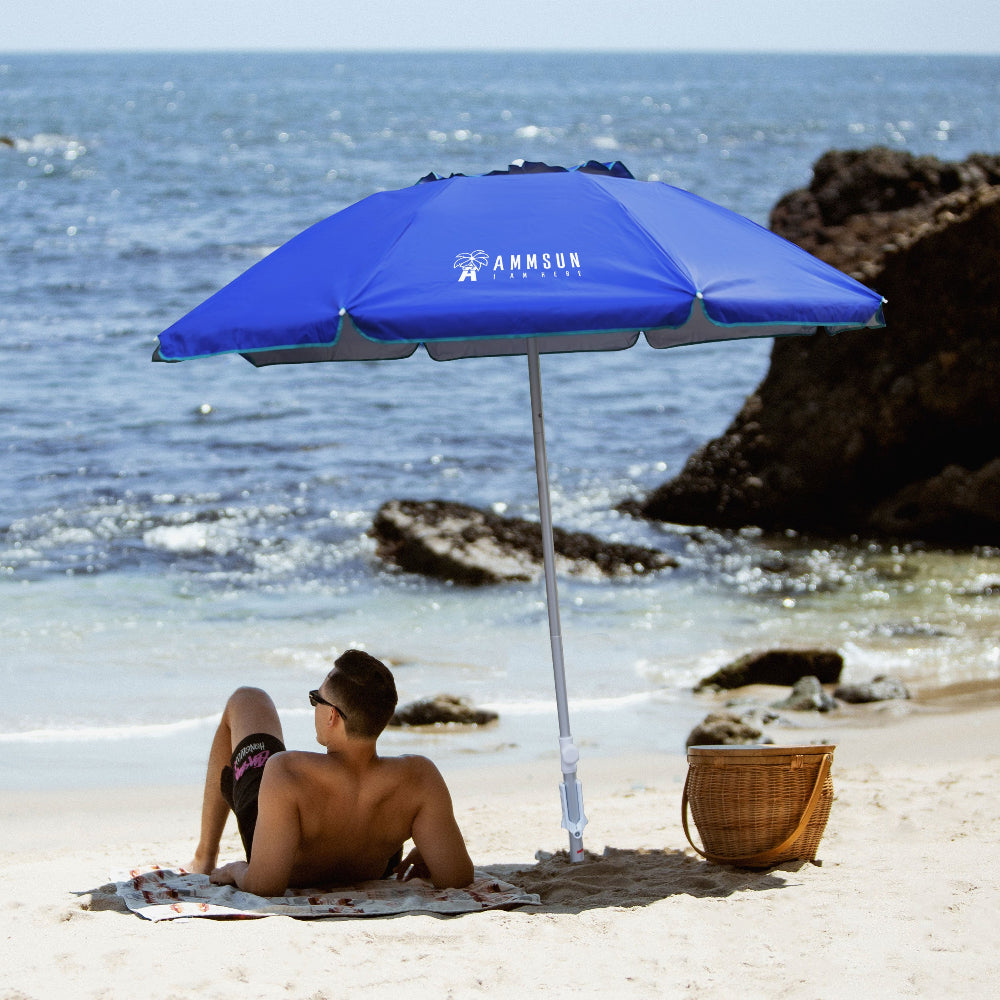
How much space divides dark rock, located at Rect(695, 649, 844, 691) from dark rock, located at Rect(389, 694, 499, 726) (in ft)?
4.96

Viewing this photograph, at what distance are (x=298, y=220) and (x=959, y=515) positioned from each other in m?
24.1

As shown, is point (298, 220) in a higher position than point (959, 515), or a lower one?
higher

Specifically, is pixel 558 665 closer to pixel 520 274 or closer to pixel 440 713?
pixel 520 274

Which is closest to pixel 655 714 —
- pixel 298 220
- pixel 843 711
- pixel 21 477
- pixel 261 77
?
pixel 843 711

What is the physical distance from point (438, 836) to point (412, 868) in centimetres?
27

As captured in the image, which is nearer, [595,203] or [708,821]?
[595,203]

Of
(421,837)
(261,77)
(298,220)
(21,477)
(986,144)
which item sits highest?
(261,77)

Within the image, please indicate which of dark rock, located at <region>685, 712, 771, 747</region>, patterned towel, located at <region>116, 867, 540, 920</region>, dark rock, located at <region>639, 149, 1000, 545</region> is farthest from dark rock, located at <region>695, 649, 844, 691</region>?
patterned towel, located at <region>116, 867, 540, 920</region>

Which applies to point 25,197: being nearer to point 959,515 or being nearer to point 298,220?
point 298,220

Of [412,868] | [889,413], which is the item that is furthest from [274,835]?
[889,413]

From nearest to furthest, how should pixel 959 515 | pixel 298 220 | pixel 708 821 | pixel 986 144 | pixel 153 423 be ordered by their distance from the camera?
pixel 708 821 → pixel 959 515 → pixel 153 423 → pixel 298 220 → pixel 986 144

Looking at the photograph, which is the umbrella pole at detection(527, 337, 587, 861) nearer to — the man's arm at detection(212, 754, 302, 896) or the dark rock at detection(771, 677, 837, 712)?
the man's arm at detection(212, 754, 302, 896)

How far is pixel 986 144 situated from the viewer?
61.1 meters

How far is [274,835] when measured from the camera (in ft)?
13.1
